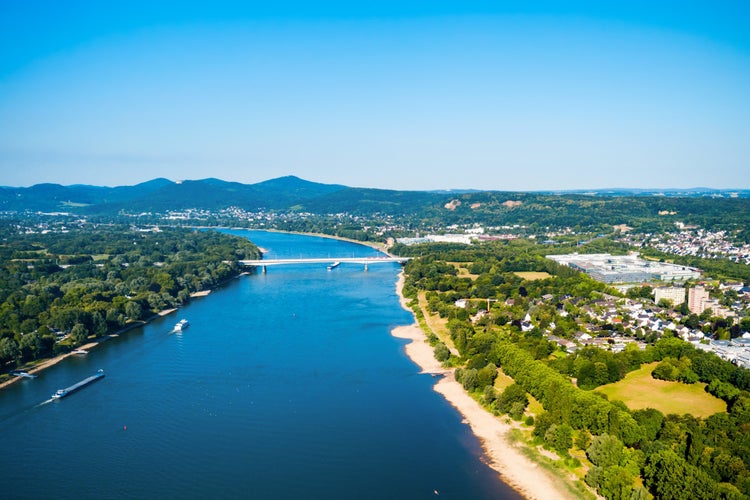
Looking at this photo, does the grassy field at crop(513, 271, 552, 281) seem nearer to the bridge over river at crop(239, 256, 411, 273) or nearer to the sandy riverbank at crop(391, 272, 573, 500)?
the bridge over river at crop(239, 256, 411, 273)

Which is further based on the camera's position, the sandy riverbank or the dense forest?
the dense forest

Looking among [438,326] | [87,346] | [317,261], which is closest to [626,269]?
[438,326]

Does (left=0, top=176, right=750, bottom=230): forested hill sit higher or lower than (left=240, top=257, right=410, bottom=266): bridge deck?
higher

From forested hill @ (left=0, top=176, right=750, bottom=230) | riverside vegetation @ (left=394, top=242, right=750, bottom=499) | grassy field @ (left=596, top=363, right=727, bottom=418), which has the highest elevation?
forested hill @ (left=0, top=176, right=750, bottom=230)

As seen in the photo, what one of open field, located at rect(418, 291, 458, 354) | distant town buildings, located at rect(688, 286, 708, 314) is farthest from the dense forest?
distant town buildings, located at rect(688, 286, 708, 314)

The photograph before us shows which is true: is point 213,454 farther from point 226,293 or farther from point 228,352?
point 226,293

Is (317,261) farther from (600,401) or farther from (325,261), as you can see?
(600,401)

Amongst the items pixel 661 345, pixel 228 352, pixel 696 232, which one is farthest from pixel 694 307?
pixel 696 232
